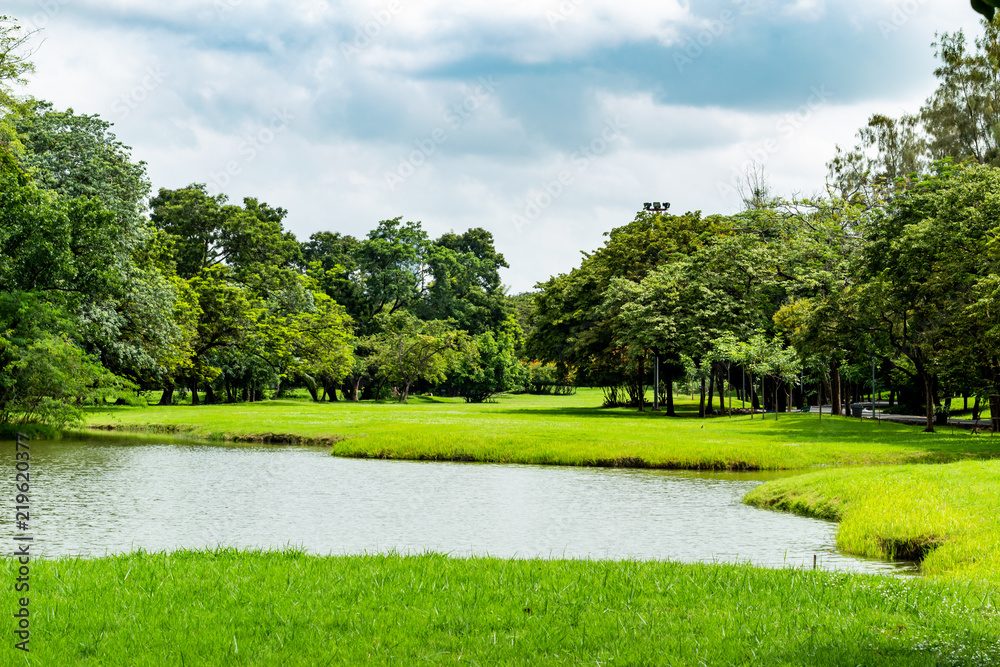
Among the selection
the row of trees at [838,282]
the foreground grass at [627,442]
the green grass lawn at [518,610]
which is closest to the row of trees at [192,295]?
the foreground grass at [627,442]

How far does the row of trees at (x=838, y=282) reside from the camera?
106 ft

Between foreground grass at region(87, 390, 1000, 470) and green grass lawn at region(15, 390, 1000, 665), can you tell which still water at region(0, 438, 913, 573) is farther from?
green grass lawn at region(15, 390, 1000, 665)

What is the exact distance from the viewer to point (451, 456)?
30.4 m

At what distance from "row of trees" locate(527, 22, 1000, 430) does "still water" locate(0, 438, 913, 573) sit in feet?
41.3

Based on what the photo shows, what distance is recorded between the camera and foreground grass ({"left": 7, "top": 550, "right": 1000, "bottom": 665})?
6629 millimetres

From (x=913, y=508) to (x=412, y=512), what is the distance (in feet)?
32.7

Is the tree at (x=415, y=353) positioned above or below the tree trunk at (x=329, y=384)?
above

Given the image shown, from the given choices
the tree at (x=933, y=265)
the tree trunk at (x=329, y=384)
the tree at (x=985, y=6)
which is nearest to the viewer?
the tree at (x=985, y=6)

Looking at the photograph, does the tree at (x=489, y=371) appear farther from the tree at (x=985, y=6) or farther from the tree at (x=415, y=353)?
the tree at (x=985, y=6)

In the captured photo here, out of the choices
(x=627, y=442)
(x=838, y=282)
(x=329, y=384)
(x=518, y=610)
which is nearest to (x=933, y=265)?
(x=838, y=282)

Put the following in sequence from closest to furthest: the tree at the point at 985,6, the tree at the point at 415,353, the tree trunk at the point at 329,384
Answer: the tree at the point at 985,6, the tree trunk at the point at 329,384, the tree at the point at 415,353

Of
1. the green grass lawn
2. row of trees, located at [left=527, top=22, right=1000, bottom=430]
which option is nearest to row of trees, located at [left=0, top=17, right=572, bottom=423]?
row of trees, located at [left=527, top=22, right=1000, bottom=430]

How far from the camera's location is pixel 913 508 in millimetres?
15133

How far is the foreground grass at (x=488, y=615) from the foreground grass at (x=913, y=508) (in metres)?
3.27
